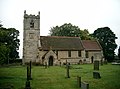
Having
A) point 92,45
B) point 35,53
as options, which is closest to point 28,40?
point 35,53

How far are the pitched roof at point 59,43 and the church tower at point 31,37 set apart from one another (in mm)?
1532

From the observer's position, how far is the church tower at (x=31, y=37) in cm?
4400

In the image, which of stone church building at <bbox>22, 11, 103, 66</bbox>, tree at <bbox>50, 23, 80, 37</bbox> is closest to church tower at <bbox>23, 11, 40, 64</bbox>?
stone church building at <bbox>22, 11, 103, 66</bbox>

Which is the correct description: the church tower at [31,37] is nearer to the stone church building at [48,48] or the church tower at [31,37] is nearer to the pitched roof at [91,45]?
the stone church building at [48,48]

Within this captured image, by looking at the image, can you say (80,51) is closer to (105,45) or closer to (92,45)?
(92,45)

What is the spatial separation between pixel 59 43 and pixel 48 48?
3337 mm

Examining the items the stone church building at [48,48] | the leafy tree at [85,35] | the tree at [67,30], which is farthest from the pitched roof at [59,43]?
the tree at [67,30]

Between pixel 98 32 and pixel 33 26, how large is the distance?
2233cm

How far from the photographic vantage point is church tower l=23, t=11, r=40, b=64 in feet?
144

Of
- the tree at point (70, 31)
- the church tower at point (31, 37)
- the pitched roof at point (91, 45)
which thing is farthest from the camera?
the tree at point (70, 31)

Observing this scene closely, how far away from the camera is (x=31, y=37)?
44719mm

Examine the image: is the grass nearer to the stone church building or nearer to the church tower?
the stone church building

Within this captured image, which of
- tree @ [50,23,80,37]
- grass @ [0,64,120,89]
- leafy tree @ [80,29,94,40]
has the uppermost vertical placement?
tree @ [50,23,80,37]

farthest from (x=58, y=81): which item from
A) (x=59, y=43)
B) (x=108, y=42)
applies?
(x=108, y=42)
